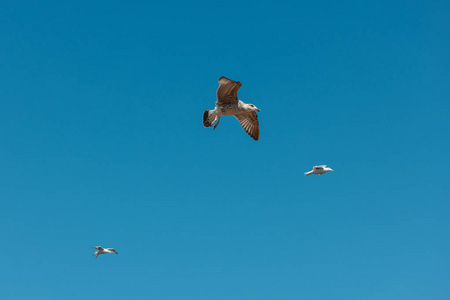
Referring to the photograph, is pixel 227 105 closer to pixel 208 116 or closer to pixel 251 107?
pixel 208 116

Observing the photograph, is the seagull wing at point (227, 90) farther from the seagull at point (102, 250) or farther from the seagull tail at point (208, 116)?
the seagull at point (102, 250)

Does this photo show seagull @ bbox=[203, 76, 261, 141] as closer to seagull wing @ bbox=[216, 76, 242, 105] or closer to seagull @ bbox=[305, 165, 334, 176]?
seagull wing @ bbox=[216, 76, 242, 105]

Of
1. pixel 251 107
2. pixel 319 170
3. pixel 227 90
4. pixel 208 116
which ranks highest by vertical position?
pixel 251 107

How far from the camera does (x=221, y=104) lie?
2150cm

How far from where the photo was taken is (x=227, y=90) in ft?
68.1

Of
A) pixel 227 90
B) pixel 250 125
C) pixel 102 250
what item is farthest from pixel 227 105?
pixel 102 250

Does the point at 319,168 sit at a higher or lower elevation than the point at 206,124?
lower

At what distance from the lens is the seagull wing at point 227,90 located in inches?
793

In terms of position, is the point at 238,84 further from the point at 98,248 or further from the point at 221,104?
the point at 98,248

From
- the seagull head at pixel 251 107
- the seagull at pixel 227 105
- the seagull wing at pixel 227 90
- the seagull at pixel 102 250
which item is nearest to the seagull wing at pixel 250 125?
the seagull at pixel 227 105

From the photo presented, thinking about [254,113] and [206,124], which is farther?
[254,113]

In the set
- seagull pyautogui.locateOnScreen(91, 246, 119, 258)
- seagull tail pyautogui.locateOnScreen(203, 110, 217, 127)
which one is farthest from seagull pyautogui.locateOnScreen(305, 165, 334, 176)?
seagull pyautogui.locateOnScreen(91, 246, 119, 258)

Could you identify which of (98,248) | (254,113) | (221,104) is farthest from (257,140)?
(98,248)

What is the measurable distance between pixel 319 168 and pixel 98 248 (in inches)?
585
